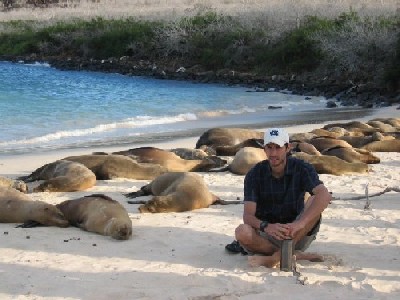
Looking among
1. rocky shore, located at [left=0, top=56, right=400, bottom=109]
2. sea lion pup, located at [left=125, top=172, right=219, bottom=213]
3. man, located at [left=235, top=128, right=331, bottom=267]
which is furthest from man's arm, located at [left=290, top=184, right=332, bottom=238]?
rocky shore, located at [left=0, top=56, right=400, bottom=109]

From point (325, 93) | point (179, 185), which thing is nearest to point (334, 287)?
point (179, 185)

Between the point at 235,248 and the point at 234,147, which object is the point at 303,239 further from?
the point at 234,147

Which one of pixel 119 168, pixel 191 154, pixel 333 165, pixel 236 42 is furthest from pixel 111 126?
pixel 236 42

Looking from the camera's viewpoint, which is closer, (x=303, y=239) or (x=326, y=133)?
(x=303, y=239)

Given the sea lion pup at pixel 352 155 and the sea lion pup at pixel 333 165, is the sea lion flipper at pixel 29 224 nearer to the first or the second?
the sea lion pup at pixel 333 165

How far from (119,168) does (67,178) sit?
1064 mm

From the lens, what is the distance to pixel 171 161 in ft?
35.6

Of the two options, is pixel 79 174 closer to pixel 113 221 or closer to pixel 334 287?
Answer: pixel 113 221

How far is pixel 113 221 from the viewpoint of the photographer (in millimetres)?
7113

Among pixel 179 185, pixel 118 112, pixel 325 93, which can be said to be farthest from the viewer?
pixel 325 93

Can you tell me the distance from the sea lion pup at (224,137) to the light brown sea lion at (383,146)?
2031mm

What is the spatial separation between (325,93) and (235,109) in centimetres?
584

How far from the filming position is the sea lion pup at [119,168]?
10203 mm

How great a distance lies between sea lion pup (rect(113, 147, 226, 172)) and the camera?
10.8 m
